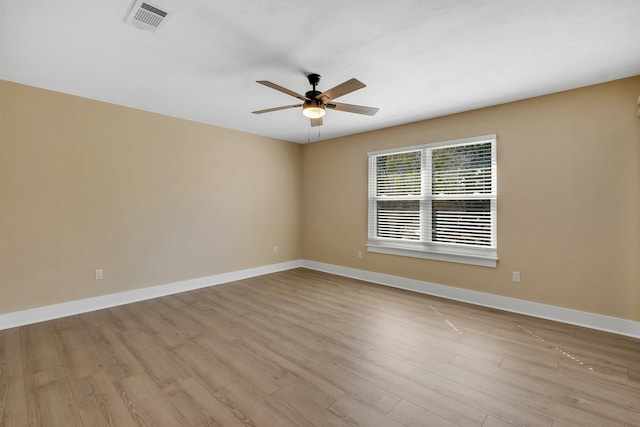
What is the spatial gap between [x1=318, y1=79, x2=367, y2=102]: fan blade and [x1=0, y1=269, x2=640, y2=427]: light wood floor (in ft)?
7.59

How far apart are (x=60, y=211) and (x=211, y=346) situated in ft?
8.25

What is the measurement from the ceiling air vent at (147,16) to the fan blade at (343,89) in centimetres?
132

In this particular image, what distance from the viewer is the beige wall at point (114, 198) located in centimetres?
312

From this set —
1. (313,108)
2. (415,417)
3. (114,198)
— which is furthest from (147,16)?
(415,417)

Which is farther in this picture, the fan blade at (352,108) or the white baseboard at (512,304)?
the white baseboard at (512,304)

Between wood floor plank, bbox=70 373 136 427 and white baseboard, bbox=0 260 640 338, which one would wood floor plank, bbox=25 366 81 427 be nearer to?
wood floor plank, bbox=70 373 136 427

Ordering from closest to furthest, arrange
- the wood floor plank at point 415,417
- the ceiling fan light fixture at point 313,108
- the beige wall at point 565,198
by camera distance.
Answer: the wood floor plank at point 415,417
the ceiling fan light fixture at point 313,108
the beige wall at point 565,198

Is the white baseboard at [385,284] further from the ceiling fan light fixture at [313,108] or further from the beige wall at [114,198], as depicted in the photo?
the ceiling fan light fixture at [313,108]

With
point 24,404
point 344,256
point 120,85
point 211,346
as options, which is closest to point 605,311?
point 344,256

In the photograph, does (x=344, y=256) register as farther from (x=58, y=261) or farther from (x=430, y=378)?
(x=58, y=261)

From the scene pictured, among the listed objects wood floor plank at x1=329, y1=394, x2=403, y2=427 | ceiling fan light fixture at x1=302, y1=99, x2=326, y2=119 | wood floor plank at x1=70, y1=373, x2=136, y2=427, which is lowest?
wood floor plank at x1=70, y1=373, x2=136, y2=427

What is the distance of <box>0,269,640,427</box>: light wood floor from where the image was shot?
5.87ft

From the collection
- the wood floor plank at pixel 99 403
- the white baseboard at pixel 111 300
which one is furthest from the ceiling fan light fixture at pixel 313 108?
the white baseboard at pixel 111 300

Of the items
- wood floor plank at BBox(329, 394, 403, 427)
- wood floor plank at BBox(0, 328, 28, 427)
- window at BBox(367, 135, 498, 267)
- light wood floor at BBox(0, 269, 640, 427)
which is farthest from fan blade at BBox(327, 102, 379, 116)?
wood floor plank at BBox(0, 328, 28, 427)
